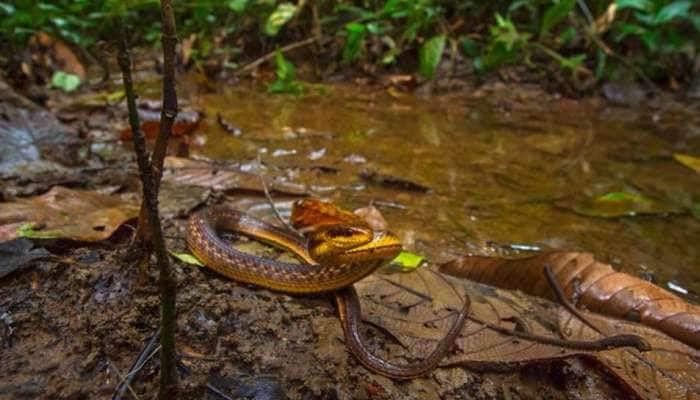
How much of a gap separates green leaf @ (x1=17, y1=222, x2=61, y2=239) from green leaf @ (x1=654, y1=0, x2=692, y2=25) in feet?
26.6

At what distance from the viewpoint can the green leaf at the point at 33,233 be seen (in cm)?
217

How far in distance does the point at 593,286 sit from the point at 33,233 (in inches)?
98.1

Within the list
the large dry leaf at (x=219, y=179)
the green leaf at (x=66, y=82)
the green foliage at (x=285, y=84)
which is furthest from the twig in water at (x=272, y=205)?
the green leaf at (x=66, y=82)

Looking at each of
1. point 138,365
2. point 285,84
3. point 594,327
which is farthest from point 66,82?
point 594,327

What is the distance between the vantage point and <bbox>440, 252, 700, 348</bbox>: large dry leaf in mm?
2186

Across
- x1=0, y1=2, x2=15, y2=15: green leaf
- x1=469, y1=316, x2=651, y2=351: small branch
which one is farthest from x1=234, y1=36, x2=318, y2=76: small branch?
x1=469, y1=316, x2=651, y2=351: small branch

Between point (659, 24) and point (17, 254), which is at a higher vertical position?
point (659, 24)

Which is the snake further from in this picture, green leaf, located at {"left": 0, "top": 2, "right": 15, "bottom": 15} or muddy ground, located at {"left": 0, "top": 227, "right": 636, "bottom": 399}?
green leaf, located at {"left": 0, "top": 2, "right": 15, "bottom": 15}

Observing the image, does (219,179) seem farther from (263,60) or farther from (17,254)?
(263,60)

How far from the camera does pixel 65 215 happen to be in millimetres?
2551

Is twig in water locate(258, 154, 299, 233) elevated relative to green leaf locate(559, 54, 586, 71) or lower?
lower

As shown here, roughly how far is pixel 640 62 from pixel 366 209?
7152mm

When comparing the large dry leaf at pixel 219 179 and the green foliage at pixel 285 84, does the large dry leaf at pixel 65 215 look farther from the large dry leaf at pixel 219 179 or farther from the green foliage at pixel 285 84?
the green foliage at pixel 285 84

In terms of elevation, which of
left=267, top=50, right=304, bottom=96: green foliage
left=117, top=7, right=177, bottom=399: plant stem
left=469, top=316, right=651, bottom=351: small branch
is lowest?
left=469, top=316, right=651, bottom=351: small branch
